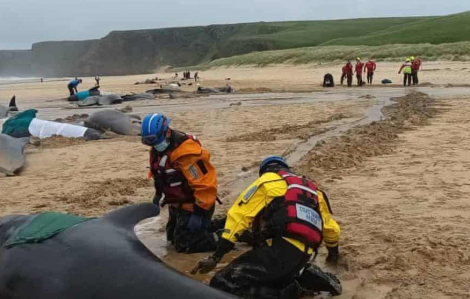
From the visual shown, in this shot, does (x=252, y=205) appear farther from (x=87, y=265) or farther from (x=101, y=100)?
(x=101, y=100)

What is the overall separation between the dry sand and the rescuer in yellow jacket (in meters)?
0.74

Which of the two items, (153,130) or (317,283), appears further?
(153,130)

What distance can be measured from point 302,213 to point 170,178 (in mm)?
2067

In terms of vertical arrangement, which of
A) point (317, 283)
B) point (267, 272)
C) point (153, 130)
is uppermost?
point (153, 130)

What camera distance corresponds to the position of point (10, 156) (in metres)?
11.3

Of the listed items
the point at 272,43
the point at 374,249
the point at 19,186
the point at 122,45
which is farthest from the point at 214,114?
the point at 122,45

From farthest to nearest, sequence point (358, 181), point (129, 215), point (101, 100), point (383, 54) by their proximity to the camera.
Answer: point (383, 54)
point (101, 100)
point (358, 181)
point (129, 215)

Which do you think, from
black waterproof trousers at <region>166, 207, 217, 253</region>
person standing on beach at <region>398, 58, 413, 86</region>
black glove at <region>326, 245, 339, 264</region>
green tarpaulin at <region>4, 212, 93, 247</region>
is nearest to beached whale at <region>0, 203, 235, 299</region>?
green tarpaulin at <region>4, 212, 93, 247</region>

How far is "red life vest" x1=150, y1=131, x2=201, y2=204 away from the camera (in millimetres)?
6457

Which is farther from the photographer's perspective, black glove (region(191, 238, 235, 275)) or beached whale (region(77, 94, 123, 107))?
beached whale (region(77, 94, 123, 107))

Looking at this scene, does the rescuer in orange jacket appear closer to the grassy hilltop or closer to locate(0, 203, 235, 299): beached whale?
locate(0, 203, 235, 299): beached whale

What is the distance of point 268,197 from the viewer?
488cm

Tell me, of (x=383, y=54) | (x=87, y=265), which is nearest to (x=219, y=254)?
(x=87, y=265)

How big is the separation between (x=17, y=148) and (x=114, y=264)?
27.5 ft
